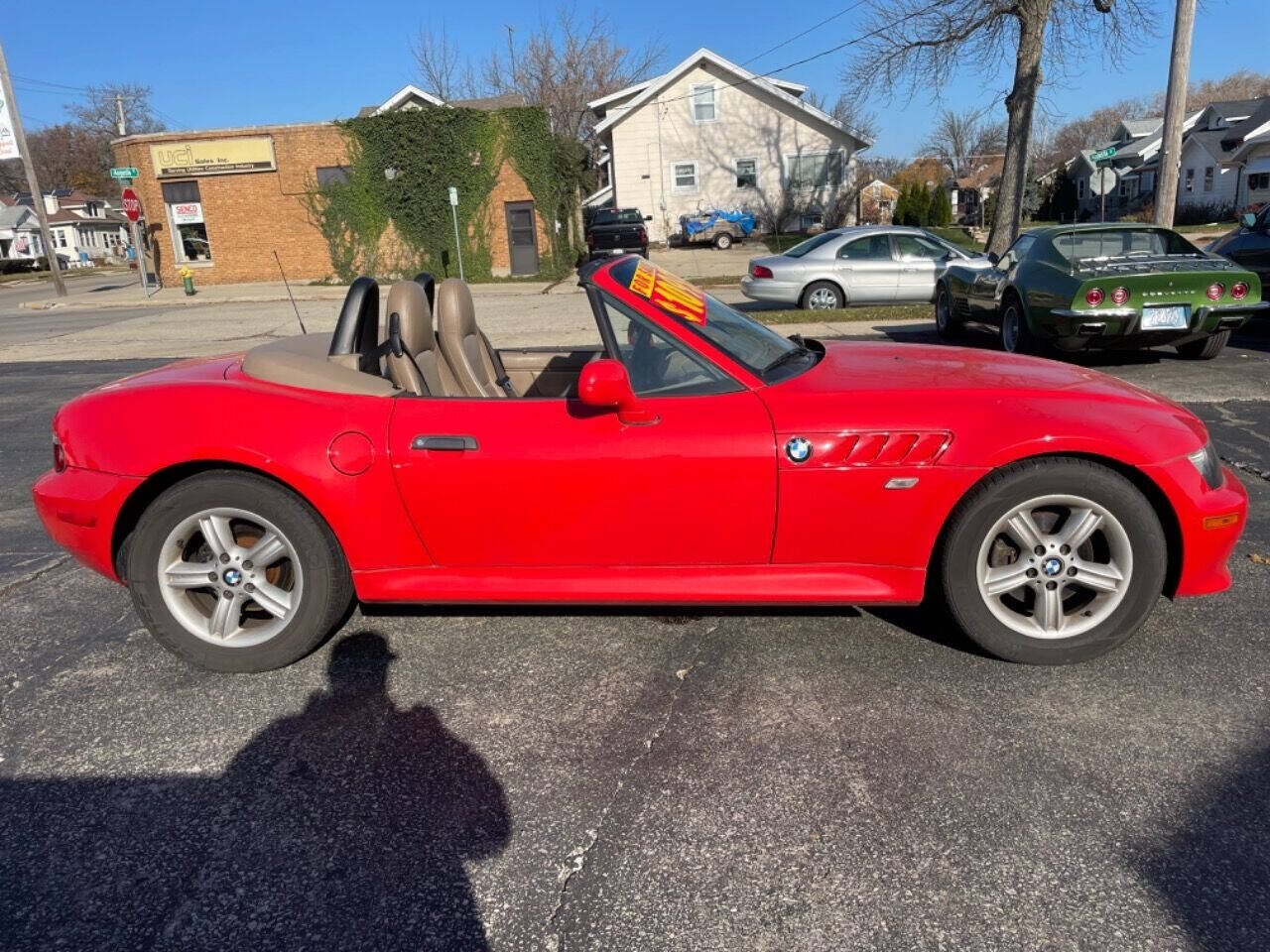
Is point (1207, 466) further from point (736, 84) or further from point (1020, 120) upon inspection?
point (736, 84)

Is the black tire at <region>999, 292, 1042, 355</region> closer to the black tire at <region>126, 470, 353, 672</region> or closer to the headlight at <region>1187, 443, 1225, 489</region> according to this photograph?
the headlight at <region>1187, 443, 1225, 489</region>

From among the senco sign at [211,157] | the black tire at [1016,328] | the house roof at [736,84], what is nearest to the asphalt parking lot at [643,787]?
the black tire at [1016,328]

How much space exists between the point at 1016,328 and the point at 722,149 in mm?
31464

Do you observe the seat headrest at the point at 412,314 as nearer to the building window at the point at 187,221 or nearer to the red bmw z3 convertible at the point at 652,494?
the red bmw z3 convertible at the point at 652,494

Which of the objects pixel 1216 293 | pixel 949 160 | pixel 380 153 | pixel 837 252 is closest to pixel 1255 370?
pixel 1216 293

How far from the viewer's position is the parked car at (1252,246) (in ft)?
33.7

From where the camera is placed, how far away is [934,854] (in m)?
2.22

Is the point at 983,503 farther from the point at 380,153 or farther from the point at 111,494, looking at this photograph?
the point at 380,153

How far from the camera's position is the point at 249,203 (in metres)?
29.8

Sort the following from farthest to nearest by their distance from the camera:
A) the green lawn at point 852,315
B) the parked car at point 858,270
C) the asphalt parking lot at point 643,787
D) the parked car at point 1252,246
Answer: the parked car at point 858,270 < the green lawn at point 852,315 < the parked car at point 1252,246 < the asphalt parking lot at point 643,787

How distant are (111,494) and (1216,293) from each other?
28.4 ft

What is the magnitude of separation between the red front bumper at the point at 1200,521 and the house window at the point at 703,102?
38082 millimetres

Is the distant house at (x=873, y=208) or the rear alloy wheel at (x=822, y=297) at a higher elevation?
the distant house at (x=873, y=208)

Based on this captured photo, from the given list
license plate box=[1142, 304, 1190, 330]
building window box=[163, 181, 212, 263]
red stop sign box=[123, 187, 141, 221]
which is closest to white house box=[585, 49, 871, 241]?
building window box=[163, 181, 212, 263]
